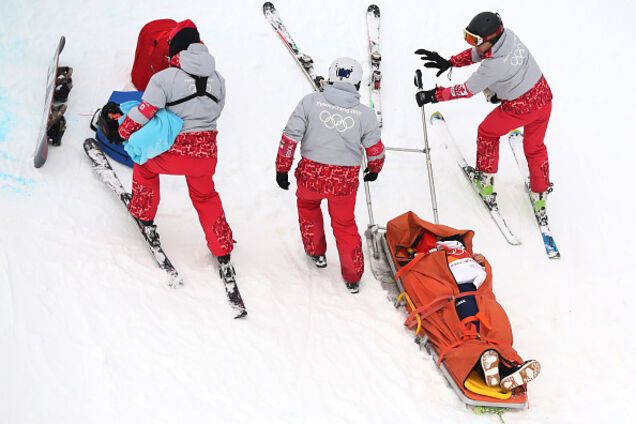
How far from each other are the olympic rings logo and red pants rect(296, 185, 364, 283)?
0.47 meters

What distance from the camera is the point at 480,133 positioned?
5.16 m

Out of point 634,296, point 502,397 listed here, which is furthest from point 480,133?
point 502,397

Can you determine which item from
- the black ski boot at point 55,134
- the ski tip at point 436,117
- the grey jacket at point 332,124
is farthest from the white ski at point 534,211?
the black ski boot at point 55,134

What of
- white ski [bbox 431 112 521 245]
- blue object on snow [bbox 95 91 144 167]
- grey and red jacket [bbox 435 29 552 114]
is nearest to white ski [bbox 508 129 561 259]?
white ski [bbox 431 112 521 245]

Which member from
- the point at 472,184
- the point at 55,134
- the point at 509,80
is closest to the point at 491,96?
the point at 509,80

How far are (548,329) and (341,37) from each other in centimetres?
385

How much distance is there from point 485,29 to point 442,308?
203 cm

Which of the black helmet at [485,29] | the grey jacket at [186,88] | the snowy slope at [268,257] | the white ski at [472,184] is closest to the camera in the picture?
the snowy slope at [268,257]

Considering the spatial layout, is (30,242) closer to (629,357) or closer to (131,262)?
(131,262)

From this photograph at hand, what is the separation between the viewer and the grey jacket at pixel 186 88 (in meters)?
3.53

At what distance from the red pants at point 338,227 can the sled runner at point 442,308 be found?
0.35m

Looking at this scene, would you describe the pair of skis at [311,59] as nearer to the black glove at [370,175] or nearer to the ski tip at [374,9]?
the ski tip at [374,9]

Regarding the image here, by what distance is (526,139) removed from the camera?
5055mm

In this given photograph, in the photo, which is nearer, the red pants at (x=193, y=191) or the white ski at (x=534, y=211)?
the red pants at (x=193, y=191)
